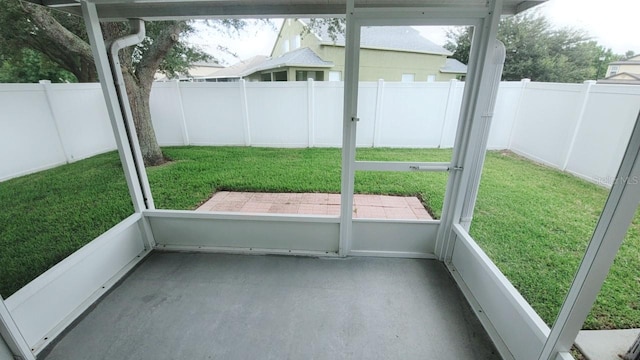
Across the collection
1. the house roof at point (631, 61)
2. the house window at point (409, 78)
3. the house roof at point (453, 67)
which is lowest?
the house window at point (409, 78)

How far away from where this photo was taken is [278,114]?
221 inches

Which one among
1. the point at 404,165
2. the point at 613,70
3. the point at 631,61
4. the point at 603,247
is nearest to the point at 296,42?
the point at 404,165

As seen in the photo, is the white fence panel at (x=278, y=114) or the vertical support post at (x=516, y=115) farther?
the white fence panel at (x=278, y=114)

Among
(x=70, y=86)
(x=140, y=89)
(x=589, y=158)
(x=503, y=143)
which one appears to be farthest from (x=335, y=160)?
(x=70, y=86)

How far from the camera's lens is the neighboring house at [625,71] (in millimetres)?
1120

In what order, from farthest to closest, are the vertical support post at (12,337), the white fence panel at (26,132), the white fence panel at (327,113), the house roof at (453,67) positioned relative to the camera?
the white fence panel at (327,113)
the white fence panel at (26,132)
the house roof at (453,67)
the vertical support post at (12,337)

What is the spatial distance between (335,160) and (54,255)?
12.6 feet

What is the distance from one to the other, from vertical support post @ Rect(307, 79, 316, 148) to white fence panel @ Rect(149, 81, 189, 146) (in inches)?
111

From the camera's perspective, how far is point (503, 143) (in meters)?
3.61

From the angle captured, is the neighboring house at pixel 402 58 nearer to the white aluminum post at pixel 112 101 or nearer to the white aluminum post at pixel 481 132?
the white aluminum post at pixel 481 132

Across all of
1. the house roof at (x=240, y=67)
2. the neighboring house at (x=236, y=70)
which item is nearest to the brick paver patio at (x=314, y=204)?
the neighboring house at (x=236, y=70)

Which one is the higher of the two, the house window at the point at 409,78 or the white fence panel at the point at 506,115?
the house window at the point at 409,78

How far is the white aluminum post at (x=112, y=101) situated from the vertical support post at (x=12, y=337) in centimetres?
116

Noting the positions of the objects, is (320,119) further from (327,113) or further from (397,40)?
(397,40)
